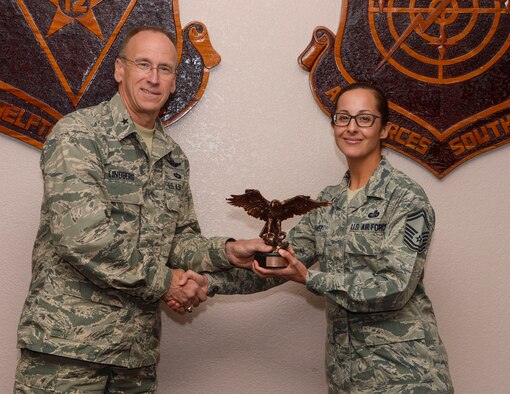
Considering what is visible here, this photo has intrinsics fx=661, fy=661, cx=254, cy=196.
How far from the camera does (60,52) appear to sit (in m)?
2.53

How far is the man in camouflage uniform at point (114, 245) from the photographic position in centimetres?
200

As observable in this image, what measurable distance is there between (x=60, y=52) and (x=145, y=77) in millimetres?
492

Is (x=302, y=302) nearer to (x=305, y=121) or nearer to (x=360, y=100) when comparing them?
(x=305, y=121)

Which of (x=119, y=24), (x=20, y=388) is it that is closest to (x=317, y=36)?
(x=119, y=24)

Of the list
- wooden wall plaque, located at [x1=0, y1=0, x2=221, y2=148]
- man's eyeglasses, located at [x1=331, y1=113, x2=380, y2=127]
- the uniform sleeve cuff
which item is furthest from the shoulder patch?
wooden wall plaque, located at [x1=0, y1=0, x2=221, y2=148]

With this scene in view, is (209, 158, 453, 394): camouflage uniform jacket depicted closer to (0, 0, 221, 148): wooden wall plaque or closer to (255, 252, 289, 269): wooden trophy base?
(255, 252, 289, 269): wooden trophy base

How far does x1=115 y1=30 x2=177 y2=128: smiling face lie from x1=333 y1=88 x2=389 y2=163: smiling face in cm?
61

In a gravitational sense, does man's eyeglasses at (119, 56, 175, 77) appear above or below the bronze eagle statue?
above

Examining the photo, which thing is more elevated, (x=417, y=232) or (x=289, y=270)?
(x=417, y=232)

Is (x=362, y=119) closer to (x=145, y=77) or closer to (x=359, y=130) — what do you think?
(x=359, y=130)

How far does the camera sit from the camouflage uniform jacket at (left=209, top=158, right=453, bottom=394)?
6.58 feet

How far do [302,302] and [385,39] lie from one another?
1.11 m

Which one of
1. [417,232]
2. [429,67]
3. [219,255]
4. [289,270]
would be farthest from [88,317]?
[429,67]

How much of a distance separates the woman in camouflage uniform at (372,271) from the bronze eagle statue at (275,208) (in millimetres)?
61
